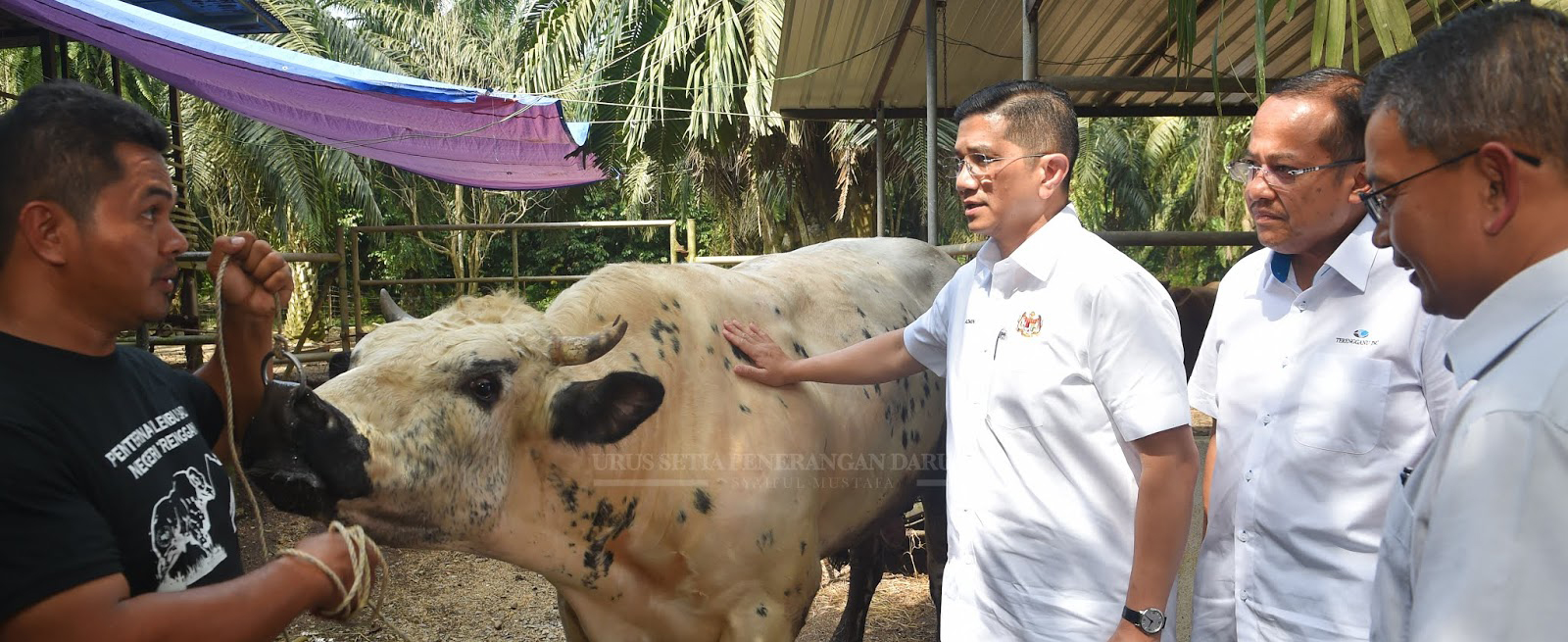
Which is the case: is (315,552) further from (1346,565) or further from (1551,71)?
(1346,565)

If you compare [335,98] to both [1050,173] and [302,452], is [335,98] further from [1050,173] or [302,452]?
[1050,173]

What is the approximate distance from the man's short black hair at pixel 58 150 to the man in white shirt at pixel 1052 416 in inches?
68.7

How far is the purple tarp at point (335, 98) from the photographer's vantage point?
6434 mm

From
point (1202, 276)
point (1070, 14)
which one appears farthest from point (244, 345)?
point (1202, 276)

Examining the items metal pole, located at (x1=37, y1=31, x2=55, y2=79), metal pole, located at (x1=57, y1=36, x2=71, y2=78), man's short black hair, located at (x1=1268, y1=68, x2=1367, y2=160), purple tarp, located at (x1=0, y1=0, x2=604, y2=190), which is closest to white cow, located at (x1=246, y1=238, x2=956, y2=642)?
man's short black hair, located at (x1=1268, y1=68, x2=1367, y2=160)

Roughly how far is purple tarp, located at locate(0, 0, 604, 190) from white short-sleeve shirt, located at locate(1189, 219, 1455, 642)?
6.68 meters

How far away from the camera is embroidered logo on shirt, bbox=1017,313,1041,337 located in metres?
2.23

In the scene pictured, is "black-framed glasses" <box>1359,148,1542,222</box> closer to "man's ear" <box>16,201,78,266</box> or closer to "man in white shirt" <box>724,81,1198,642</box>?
"man in white shirt" <box>724,81,1198,642</box>

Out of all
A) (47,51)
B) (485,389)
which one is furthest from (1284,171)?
(47,51)

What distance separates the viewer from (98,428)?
1.48m

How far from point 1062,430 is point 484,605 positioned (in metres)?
4.39

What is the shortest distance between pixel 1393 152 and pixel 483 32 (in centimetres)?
2562

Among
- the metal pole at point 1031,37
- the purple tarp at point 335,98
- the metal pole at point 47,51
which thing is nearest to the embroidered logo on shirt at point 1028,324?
the metal pole at point 1031,37

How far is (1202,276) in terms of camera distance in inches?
1039
